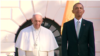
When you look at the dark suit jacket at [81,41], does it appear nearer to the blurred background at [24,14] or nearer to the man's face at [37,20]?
the man's face at [37,20]

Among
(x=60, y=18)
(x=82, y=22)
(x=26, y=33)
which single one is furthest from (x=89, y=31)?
(x=60, y=18)

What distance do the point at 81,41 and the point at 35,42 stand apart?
39.7 inches

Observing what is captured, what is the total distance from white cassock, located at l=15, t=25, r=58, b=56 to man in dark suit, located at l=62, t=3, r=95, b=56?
0.73 m

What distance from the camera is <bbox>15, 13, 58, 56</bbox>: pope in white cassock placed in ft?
13.7

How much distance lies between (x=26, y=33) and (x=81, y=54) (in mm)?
1247

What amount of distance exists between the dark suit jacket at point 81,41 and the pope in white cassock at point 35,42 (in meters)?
0.70

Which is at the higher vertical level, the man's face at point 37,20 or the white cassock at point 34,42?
the man's face at point 37,20

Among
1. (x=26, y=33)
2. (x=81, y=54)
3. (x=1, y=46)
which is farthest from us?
(x=1, y=46)

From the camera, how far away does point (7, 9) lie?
7148 mm

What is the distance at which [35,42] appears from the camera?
13.8 feet

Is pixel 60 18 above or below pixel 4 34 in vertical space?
above

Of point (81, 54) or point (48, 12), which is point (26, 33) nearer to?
point (81, 54)

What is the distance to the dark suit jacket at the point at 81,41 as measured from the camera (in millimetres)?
3502

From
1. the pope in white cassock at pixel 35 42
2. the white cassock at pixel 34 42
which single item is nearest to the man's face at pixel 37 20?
the pope in white cassock at pixel 35 42
